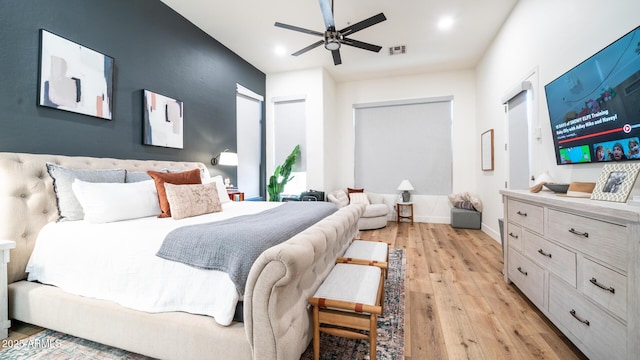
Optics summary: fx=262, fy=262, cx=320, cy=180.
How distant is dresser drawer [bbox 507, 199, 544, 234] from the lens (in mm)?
1881

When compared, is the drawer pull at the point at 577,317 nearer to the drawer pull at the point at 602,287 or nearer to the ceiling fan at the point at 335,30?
the drawer pull at the point at 602,287

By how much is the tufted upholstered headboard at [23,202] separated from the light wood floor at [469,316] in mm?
512

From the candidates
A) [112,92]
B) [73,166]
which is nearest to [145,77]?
[112,92]

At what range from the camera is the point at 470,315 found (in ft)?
6.35

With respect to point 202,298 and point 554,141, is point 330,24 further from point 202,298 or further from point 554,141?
point 202,298

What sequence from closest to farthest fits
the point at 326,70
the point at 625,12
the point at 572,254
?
the point at 572,254, the point at 625,12, the point at 326,70

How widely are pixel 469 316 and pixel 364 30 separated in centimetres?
373

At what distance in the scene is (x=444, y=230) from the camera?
187 inches

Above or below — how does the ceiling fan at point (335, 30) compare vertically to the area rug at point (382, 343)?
above

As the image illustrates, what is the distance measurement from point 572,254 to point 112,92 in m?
3.86

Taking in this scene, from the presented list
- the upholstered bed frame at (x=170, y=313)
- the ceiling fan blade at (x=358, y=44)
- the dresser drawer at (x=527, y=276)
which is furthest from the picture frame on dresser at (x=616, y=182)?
the ceiling fan blade at (x=358, y=44)

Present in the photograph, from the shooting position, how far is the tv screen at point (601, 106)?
1506 millimetres

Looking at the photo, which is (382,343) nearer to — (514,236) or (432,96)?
(514,236)

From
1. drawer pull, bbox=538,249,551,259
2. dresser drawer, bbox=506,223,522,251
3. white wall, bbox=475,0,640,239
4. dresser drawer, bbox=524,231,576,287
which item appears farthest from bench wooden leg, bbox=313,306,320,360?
white wall, bbox=475,0,640,239
